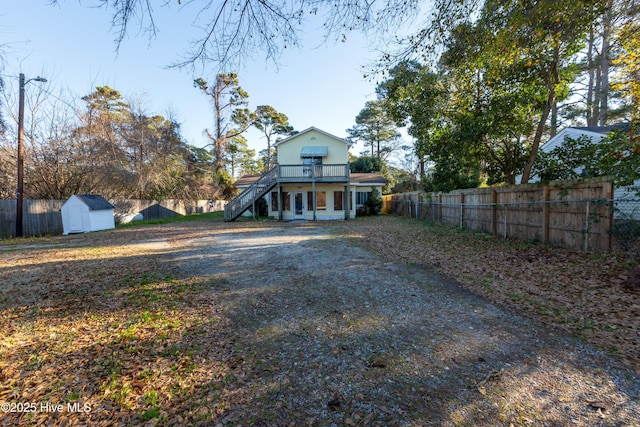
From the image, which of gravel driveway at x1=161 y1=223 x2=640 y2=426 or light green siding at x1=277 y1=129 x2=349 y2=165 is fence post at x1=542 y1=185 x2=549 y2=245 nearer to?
gravel driveway at x1=161 y1=223 x2=640 y2=426

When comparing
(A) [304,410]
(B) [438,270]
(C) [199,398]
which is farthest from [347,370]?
(B) [438,270]

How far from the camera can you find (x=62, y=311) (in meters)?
4.14

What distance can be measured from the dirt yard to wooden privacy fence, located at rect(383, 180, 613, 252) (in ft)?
8.94

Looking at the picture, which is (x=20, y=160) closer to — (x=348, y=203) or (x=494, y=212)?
(x=348, y=203)

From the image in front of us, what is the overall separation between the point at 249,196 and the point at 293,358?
1666 centimetres

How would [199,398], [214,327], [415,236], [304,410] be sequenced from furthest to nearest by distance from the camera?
[415,236] → [214,327] → [199,398] → [304,410]

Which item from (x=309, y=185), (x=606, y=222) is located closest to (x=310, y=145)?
(x=309, y=185)

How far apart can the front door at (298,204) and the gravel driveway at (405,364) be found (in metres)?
14.8

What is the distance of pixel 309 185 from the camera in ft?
62.7

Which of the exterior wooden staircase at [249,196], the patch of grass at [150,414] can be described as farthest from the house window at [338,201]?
the patch of grass at [150,414]

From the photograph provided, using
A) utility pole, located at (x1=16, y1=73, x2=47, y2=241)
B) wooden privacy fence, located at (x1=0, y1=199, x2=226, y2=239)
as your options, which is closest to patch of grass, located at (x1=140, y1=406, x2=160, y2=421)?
utility pole, located at (x1=16, y1=73, x2=47, y2=241)

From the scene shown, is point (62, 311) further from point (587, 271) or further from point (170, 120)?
point (170, 120)

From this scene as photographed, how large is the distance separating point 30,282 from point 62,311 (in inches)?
95.1

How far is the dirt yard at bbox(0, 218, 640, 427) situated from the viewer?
2.13 m
